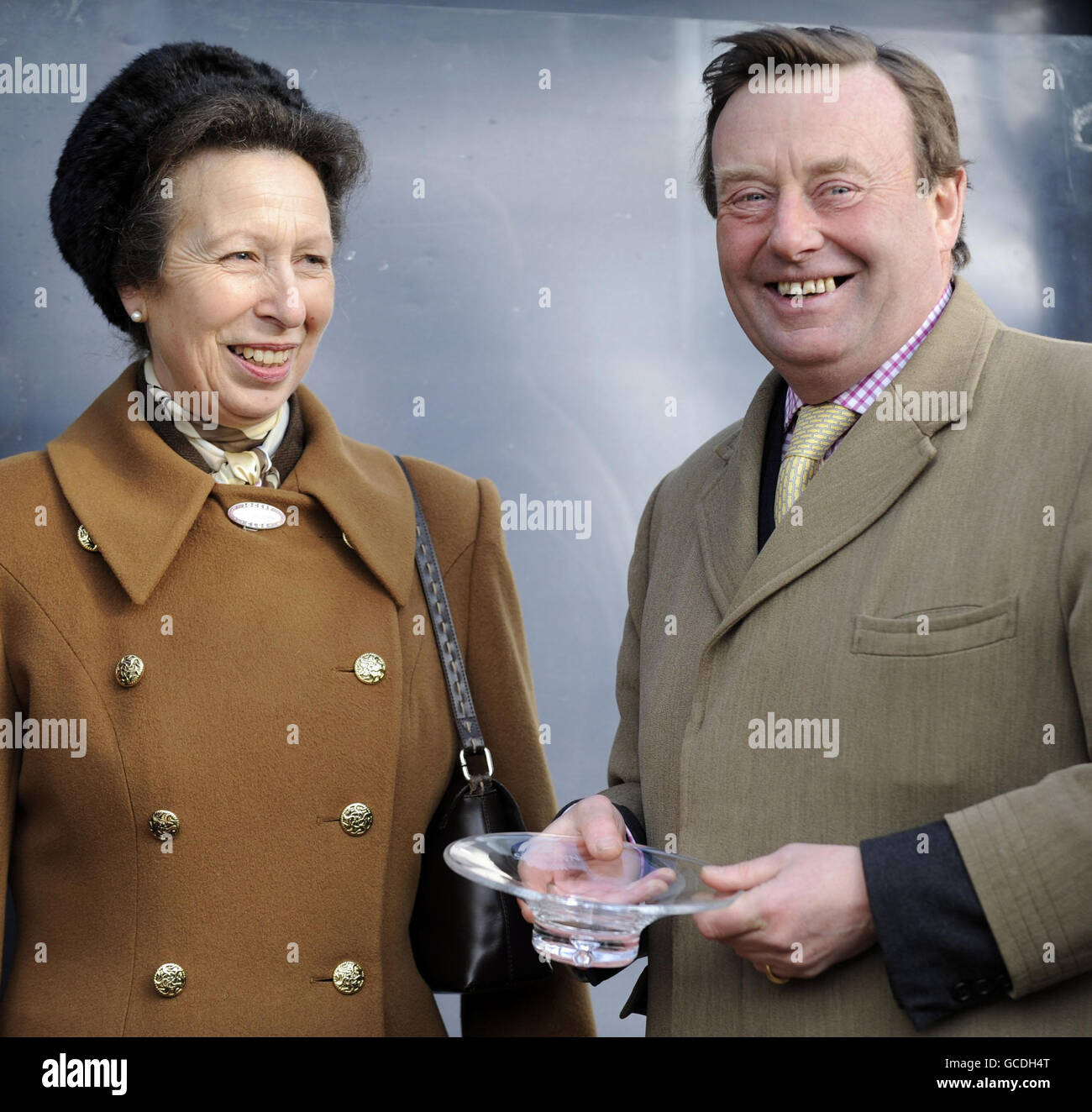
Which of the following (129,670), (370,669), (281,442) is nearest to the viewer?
(129,670)

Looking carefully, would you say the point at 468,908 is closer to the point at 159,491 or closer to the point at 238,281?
the point at 159,491

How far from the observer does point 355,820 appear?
250cm

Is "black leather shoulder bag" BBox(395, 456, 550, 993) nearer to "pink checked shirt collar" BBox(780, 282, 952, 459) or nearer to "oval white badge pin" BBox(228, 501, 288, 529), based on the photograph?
"oval white badge pin" BBox(228, 501, 288, 529)

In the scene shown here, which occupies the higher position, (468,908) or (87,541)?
(87,541)

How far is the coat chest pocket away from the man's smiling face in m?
0.49

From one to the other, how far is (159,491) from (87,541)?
0.16 metres

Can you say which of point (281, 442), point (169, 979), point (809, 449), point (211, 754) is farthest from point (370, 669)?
point (809, 449)

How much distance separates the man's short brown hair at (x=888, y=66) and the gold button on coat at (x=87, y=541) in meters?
1.41

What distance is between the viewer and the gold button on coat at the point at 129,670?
2.41m

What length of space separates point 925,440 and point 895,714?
1.45 feet

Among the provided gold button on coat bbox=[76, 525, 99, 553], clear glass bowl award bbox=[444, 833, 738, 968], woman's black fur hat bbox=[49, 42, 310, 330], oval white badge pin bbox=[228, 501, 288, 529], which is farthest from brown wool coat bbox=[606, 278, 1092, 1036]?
woman's black fur hat bbox=[49, 42, 310, 330]

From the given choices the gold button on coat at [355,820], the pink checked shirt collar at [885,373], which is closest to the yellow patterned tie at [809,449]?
the pink checked shirt collar at [885,373]

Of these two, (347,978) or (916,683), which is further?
(347,978)
